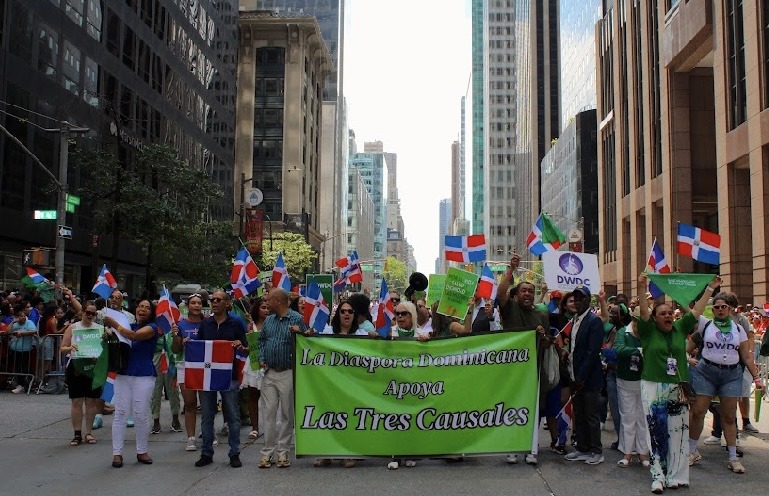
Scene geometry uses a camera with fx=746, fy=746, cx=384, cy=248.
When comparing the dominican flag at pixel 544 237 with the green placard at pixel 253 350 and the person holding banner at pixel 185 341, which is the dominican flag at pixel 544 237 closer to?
the green placard at pixel 253 350

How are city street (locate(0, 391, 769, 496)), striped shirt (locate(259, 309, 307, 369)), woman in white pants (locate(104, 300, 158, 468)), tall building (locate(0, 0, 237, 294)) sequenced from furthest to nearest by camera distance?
tall building (locate(0, 0, 237, 294)) < woman in white pants (locate(104, 300, 158, 468)) < striped shirt (locate(259, 309, 307, 369)) < city street (locate(0, 391, 769, 496))

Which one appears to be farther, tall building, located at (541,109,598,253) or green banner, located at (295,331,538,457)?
tall building, located at (541,109,598,253)

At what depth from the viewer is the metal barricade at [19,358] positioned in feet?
51.8

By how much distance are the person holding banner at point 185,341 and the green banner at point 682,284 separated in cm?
554

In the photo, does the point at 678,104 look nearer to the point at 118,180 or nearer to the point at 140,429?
the point at 118,180

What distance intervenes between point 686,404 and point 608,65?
58.6 m

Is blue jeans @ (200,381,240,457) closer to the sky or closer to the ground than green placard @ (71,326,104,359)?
closer to the ground

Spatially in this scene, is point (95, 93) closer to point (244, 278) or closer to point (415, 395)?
point (244, 278)

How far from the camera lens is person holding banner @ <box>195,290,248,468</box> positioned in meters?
8.71

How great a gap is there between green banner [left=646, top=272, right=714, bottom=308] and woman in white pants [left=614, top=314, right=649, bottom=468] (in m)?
0.54

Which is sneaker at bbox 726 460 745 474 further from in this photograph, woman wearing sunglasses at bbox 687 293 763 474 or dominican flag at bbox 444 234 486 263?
dominican flag at bbox 444 234 486 263

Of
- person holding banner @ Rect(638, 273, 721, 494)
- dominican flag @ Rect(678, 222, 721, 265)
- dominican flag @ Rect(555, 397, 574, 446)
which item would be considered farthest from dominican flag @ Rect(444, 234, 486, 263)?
person holding banner @ Rect(638, 273, 721, 494)

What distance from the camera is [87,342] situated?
33.7ft

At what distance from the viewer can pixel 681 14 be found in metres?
39.3
